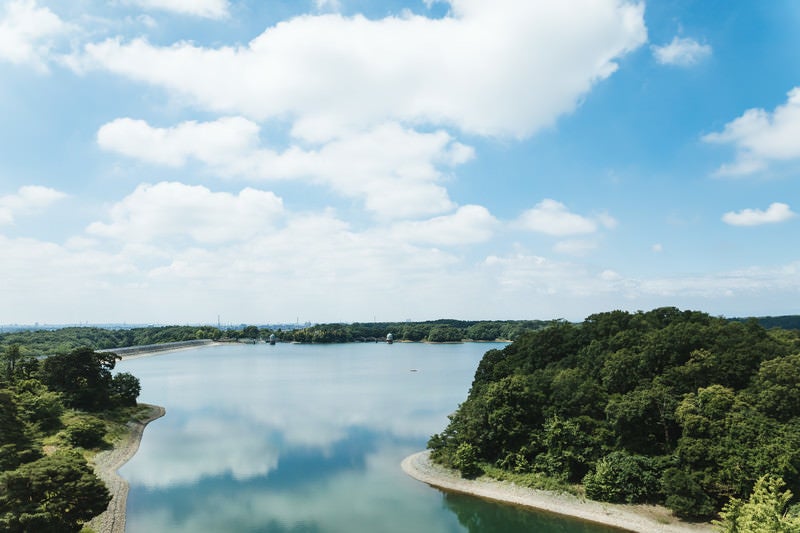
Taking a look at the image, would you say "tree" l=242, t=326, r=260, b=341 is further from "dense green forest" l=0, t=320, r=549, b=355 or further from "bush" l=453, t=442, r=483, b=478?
"bush" l=453, t=442, r=483, b=478

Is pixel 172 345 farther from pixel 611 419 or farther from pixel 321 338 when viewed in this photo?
pixel 611 419

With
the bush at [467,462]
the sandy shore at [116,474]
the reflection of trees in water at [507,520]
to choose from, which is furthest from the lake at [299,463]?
the bush at [467,462]

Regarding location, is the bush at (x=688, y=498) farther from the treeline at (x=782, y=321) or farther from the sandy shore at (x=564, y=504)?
the treeline at (x=782, y=321)

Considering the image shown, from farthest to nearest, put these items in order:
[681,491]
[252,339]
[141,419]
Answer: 1. [252,339]
2. [141,419]
3. [681,491]

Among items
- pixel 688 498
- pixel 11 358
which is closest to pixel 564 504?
pixel 688 498

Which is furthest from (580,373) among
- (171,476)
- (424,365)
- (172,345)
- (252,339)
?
(252,339)

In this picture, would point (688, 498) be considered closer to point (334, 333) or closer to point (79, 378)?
point (79, 378)
